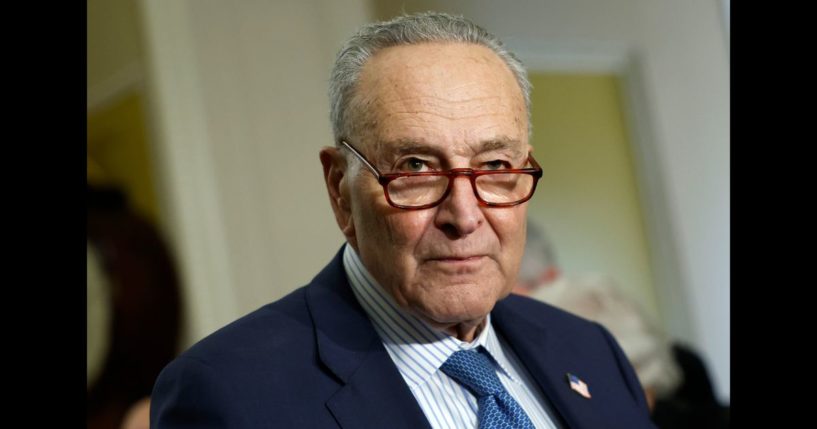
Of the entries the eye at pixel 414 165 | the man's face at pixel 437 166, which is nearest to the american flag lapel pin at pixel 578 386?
the man's face at pixel 437 166

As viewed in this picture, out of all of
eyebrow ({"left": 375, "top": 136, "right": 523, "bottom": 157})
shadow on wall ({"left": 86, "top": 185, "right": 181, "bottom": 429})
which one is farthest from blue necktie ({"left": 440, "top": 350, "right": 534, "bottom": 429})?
shadow on wall ({"left": 86, "top": 185, "right": 181, "bottom": 429})

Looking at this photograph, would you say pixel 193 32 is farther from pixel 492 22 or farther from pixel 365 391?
pixel 365 391

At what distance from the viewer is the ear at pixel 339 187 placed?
168 centimetres

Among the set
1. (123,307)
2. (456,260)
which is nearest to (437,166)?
(456,260)

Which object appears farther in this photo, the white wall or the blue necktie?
the white wall

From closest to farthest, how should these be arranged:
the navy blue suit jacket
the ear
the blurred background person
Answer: the navy blue suit jacket → the ear → the blurred background person

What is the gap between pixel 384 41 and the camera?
1.62 metres

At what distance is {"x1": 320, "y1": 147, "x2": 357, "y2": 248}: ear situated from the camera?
168 cm

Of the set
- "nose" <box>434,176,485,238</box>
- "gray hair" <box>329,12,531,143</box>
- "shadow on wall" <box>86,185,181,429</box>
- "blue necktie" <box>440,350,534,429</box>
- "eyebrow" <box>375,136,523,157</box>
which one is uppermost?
"gray hair" <box>329,12,531,143</box>

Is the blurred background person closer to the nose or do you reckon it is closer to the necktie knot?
the necktie knot

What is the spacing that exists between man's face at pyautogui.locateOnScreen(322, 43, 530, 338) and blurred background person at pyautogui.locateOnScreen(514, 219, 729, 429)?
4.20ft

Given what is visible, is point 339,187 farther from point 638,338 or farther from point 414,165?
point 638,338

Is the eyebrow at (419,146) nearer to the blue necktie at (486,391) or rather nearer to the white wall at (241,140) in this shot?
the blue necktie at (486,391)

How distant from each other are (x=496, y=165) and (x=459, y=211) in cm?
13
